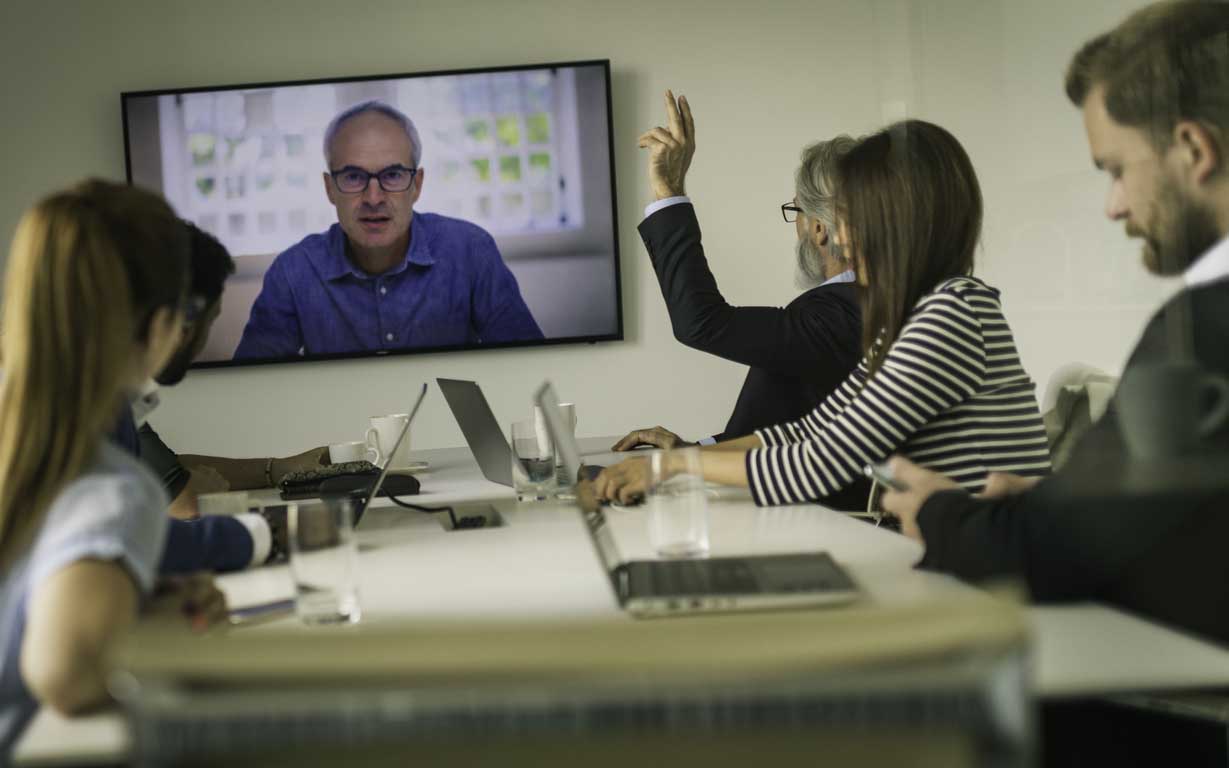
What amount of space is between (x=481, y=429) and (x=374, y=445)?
66 cm

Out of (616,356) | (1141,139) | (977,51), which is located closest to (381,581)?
(1141,139)

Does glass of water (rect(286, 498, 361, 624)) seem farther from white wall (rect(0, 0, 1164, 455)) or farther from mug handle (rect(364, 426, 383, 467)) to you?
white wall (rect(0, 0, 1164, 455))

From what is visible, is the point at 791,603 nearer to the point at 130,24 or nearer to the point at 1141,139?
the point at 1141,139

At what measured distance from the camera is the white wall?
4086 mm

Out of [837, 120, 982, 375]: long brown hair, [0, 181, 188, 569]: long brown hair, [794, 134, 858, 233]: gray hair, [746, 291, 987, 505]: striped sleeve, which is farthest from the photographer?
[794, 134, 858, 233]: gray hair

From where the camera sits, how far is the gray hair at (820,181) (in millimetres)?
2998

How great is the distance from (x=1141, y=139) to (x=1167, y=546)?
43cm

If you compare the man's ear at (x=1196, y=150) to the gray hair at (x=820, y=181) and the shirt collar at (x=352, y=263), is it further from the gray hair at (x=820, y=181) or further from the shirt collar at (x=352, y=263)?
the shirt collar at (x=352, y=263)

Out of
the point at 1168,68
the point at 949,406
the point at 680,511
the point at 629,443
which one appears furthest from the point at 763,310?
the point at 1168,68

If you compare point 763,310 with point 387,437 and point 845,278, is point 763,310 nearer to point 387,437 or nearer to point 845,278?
point 845,278

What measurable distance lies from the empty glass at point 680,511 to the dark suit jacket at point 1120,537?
33 centimetres

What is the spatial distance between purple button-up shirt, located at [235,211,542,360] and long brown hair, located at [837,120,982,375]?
2255 millimetres

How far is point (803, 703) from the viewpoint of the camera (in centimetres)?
61

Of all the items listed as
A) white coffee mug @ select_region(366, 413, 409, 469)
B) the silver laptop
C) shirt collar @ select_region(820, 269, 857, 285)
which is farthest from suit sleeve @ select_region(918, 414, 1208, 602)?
white coffee mug @ select_region(366, 413, 409, 469)
